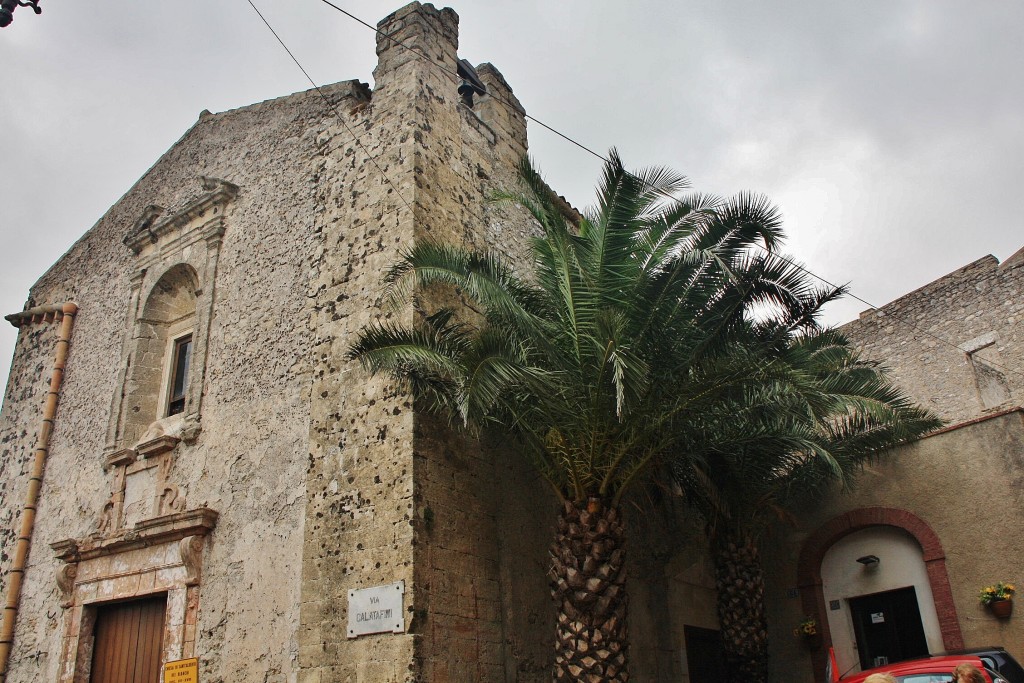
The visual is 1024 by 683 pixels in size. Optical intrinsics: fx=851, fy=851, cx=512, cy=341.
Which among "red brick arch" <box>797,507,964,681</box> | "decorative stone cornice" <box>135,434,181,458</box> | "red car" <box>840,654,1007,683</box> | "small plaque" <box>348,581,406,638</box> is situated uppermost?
"decorative stone cornice" <box>135,434,181,458</box>

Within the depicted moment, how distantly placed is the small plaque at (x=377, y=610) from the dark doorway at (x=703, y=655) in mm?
5135

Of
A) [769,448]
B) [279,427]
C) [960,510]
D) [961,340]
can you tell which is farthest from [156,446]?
[961,340]

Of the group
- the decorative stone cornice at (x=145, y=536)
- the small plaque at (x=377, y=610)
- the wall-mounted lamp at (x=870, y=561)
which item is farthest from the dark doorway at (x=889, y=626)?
the decorative stone cornice at (x=145, y=536)

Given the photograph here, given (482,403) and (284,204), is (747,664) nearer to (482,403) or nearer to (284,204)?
(482,403)

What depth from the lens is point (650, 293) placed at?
279 inches

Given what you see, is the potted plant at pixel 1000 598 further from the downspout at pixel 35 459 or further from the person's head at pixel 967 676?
the downspout at pixel 35 459

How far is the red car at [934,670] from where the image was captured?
6418 mm

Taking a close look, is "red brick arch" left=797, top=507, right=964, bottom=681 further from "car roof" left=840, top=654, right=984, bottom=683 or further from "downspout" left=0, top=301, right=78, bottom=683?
"downspout" left=0, top=301, right=78, bottom=683

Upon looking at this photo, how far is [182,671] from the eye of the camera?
26.6 ft

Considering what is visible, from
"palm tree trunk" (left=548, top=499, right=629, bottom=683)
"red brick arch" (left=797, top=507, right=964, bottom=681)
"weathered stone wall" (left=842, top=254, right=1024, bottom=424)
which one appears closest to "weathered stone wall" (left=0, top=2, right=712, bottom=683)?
"palm tree trunk" (left=548, top=499, right=629, bottom=683)

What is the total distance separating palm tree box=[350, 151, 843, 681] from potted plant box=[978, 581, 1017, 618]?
5026 mm

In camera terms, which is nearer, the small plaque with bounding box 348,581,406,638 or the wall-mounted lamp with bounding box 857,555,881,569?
the small plaque with bounding box 348,581,406,638

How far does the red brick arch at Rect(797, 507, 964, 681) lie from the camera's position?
33.9ft

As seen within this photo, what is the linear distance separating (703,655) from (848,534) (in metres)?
2.62
